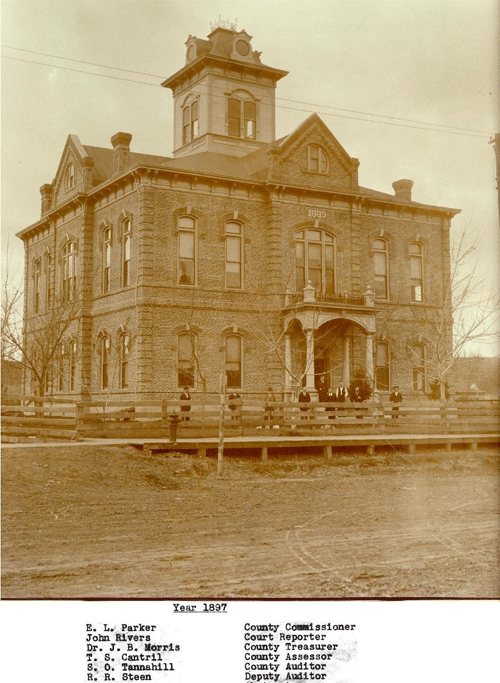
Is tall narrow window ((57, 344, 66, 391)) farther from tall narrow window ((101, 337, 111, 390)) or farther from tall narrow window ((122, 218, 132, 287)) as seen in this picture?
tall narrow window ((122, 218, 132, 287))

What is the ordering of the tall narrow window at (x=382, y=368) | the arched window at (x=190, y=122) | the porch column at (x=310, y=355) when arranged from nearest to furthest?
1. the porch column at (x=310, y=355)
2. the tall narrow window at (x=382, y=368)
3. the arched window at (x=190, y=122)

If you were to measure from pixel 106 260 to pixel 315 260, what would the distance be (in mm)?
7393

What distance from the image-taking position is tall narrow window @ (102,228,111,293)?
24641 millimetres

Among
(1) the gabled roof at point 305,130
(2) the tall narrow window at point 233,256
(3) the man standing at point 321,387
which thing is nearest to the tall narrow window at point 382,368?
(3) the man standing at point 321,387

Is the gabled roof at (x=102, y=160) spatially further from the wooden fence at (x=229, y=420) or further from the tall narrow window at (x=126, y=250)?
the wooden fence at (x=229, y=420)

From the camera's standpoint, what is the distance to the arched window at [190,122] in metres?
31.4

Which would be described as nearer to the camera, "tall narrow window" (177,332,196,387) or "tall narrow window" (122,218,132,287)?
"tall narrow window" (177,332,196,387)

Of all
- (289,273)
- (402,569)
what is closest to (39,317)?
(289,273)

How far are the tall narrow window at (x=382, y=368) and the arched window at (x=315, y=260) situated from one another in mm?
3000

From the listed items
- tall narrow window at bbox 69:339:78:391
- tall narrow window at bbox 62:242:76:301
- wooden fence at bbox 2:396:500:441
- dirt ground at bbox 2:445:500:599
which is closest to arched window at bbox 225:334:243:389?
wooden fence at bbox 2:396:500:441

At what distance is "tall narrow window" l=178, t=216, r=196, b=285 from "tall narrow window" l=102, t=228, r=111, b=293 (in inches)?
103

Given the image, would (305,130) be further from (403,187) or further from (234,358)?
(234,358)

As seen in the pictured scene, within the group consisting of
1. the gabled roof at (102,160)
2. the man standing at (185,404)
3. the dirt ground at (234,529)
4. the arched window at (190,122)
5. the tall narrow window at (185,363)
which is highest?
the arched window at (190,122)

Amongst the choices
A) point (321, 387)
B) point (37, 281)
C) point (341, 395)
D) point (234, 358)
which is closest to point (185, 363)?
point (234, 358)
